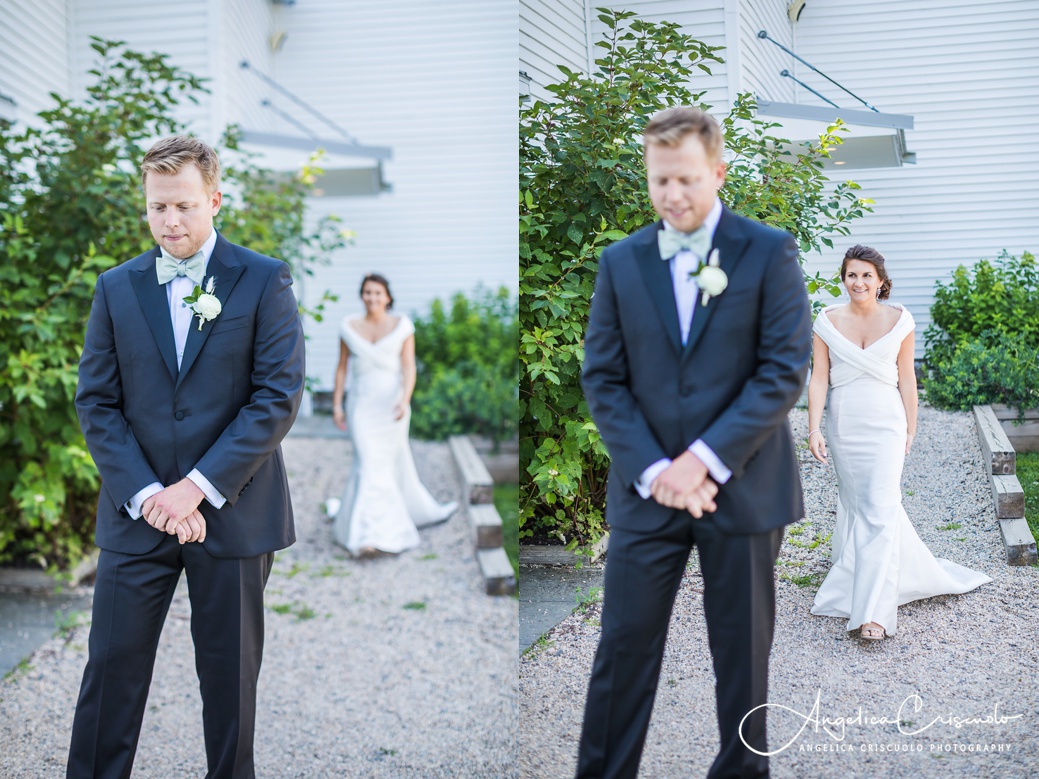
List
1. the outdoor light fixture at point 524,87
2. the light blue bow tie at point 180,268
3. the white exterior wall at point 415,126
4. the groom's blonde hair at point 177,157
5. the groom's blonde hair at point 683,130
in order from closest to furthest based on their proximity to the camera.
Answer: the groom's blonde hair at point 683,130 < the groom's blonde hair at point 177,157 < the light blue bow tie at point 180,268 < the outdoor light fixture at point 524,87 < the white exterior wall at point 415,126

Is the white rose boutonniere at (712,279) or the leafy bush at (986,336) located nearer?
the white rose boutonniere at (712,279)

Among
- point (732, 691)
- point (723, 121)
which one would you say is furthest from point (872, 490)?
point (723, 121)

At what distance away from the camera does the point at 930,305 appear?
2.59m

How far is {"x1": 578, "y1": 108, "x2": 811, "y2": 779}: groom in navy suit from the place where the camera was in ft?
6.59

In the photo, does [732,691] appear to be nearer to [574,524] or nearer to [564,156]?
[574,524]

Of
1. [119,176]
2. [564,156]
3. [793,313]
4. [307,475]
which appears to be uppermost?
[119,176]

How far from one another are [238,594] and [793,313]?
1.69 meters

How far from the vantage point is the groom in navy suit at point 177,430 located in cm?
239

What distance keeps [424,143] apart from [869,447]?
8.31 meters

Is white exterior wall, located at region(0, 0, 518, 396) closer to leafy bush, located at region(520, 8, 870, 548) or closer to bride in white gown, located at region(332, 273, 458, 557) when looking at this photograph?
bride in white gown, located at region(332, 273, 458, 557)

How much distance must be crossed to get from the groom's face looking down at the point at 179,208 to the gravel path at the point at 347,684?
2.10m

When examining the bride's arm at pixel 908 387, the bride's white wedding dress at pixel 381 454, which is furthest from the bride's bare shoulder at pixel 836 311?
the bride's white wedding dress at pixel 381 454

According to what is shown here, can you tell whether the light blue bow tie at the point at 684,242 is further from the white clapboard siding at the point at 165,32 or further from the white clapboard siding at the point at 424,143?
the white clapboard siding at the point at 424,143

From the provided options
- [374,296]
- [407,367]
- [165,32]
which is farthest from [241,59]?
[407,367]
